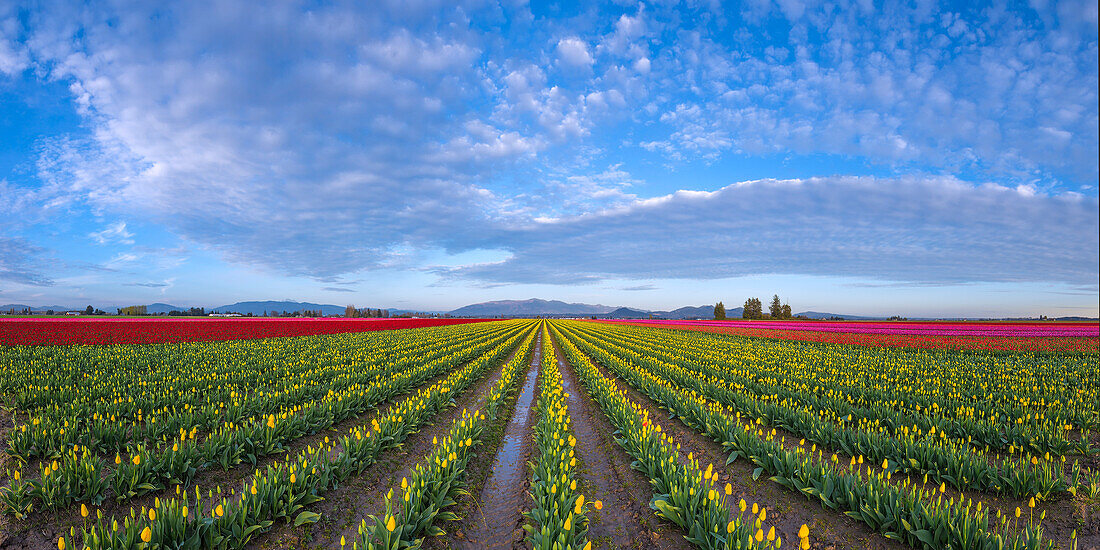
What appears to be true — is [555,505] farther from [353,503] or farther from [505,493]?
[353,503]

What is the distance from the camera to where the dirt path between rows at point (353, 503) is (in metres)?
4.86

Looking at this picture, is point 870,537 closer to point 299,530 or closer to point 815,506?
point 815,506

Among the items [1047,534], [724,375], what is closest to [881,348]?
[724,375]

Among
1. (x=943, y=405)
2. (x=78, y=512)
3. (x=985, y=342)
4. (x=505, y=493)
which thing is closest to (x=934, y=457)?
(x=943, y=405)

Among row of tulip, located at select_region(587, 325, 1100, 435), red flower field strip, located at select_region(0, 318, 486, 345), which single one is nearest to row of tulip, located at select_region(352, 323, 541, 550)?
row of tulip, located at select_region(587, 325, 1100, 435)

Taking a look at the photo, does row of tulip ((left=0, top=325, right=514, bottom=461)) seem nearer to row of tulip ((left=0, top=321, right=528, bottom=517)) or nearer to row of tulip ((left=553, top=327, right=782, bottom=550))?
row of tulip ((left=0, top=321, right=528, bottom=517))

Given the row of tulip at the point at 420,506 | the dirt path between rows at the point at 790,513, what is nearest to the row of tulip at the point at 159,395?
the row of tulip at the point at 420,506

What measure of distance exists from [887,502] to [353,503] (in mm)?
7095

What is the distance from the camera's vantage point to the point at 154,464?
5.93 meters

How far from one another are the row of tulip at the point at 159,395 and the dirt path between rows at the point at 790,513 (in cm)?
877

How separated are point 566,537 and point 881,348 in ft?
88.2

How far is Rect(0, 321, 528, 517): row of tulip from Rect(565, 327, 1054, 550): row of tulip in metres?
8.35

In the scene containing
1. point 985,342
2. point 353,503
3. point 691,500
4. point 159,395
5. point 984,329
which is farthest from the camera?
point 984,329

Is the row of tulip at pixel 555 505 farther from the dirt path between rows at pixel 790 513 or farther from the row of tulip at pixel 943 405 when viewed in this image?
the row of tulip at pixel 943 405
